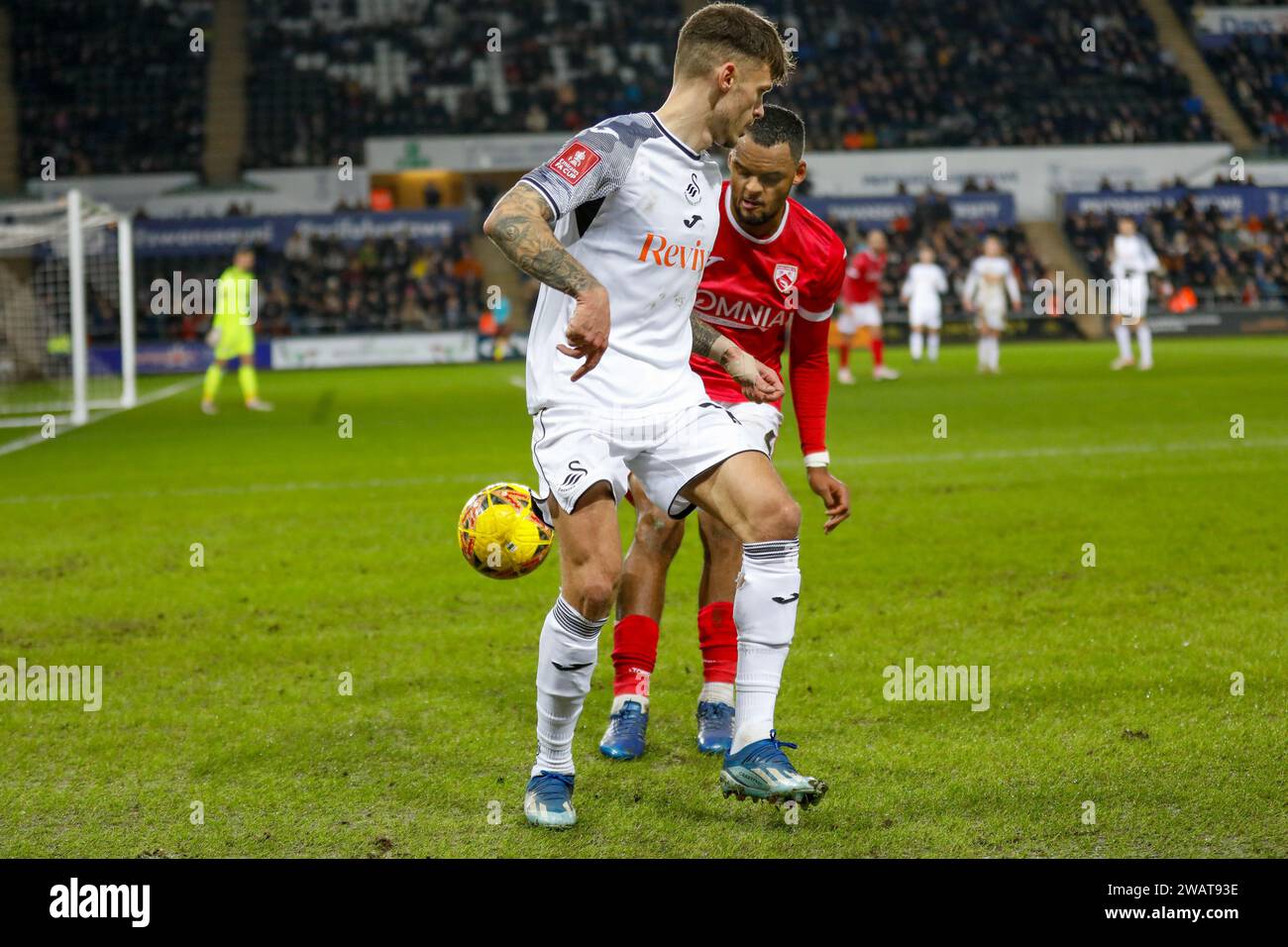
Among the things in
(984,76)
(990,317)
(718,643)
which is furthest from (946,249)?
(718,643)

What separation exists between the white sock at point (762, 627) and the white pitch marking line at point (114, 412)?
12699 millimetres

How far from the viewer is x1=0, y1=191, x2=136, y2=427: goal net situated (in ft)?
58.9

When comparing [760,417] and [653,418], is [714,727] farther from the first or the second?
[653,418]

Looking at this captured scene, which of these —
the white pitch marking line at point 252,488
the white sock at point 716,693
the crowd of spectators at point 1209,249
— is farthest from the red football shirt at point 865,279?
the white sock at point 716,693

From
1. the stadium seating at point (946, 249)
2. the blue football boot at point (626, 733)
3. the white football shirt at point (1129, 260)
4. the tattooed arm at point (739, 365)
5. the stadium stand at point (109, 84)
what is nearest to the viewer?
the tattooed arm at point (739, 365)

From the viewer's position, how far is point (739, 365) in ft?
14.5

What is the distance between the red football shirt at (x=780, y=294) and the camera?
504 centimetres

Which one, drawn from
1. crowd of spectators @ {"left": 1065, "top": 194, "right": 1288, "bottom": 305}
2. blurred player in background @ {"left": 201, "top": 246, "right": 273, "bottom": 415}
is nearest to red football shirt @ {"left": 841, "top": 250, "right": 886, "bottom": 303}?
blurred player in background @ {"left": 201, "top": 246, "right": 273, "bottom": 415}

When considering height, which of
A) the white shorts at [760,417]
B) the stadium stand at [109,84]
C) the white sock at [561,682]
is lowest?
the white sock at [561,682]

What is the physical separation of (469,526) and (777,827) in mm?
1395

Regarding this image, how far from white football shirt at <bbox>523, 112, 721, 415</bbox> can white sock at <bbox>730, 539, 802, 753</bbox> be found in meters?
0.53

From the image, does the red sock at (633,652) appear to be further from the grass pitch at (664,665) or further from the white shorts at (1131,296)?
the white shorts at (1131,296)

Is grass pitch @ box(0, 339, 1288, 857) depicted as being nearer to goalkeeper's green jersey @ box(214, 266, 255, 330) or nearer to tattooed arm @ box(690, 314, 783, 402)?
tattooed arm @ box(690, 314, 783, 402)
